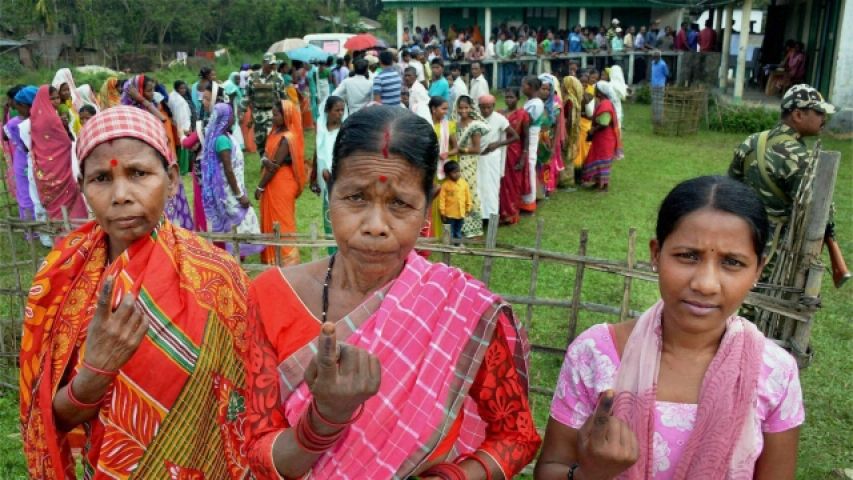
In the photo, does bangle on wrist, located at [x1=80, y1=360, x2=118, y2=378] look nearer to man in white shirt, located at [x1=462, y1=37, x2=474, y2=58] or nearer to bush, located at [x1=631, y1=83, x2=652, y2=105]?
bush, located at [x1=631, y1=83, x2=652, y2=105]

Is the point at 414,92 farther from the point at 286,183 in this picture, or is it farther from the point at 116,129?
the point at 116,129

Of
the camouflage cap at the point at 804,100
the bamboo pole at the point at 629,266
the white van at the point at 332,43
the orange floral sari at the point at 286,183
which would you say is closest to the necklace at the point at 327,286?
the bamboo pole at the point at 629,266

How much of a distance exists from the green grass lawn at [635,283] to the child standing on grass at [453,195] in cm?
70

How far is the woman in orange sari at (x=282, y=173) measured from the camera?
670 centimetres

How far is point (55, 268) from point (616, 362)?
5.91 feet

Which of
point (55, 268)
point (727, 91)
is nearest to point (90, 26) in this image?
point (727, 91)

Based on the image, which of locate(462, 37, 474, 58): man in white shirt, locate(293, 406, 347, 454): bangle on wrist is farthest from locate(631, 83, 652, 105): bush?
locate(293, 406, 347, 454): bangle on wrist

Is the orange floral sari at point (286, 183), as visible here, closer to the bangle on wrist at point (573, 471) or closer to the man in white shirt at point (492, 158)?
the man in white shirt at point (492, 158)

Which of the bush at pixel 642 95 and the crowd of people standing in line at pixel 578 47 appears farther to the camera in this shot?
the crowd of people standing in line at pixel 578 47

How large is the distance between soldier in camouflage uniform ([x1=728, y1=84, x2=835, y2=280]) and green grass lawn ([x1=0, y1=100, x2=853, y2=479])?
112 centimetres

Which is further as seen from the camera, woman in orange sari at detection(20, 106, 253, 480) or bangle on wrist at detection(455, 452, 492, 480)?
woman in orange sari at detection(20, 106, 253, 480)

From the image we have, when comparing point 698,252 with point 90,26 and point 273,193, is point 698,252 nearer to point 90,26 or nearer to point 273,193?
point 273,193

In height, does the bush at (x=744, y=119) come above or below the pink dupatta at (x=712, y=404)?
below

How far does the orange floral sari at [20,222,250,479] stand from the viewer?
2.19 meters
